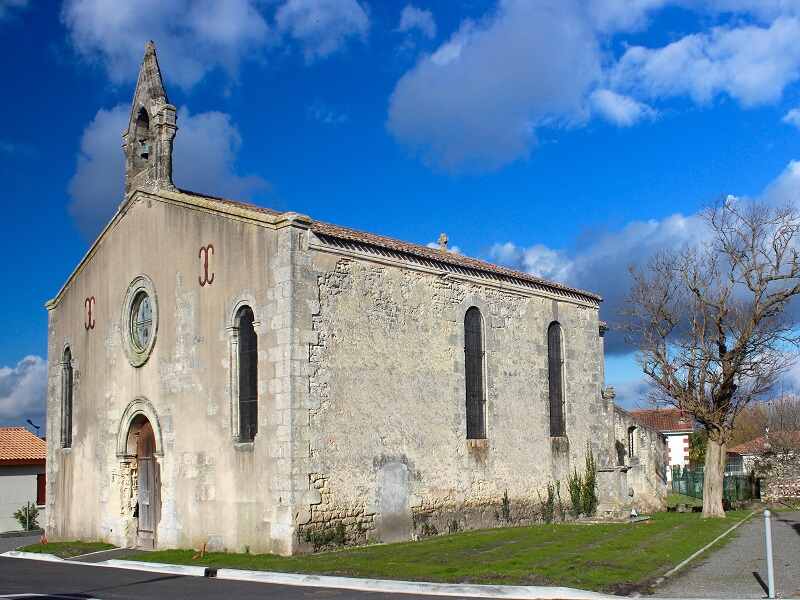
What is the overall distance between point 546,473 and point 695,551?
7.88m

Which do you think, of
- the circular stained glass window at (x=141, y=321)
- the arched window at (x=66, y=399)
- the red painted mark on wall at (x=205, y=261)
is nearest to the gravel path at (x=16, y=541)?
the arched window at (x=66, y=399)

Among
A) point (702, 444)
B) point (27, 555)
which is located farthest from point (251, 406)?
point (702, 444)

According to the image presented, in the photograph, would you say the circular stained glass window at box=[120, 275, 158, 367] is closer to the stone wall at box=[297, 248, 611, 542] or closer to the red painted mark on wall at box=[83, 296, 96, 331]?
A: the red painted mark on wall at box=[83, 296, 96, 331]

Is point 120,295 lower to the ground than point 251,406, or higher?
higher

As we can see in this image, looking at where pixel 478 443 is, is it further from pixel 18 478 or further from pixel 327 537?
pixel 18 478

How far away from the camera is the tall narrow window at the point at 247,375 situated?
61.7 feet

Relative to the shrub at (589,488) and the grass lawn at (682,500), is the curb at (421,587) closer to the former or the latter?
the shrub at (589,488)

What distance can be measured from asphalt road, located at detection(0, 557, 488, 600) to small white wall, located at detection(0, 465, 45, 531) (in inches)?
638

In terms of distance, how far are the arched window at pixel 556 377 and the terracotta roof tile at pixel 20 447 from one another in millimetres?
19486

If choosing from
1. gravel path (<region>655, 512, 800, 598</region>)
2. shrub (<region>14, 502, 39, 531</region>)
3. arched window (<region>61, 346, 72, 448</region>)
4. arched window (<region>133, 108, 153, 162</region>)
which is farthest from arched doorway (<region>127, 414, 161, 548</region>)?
shrub (<region>14, 502, 39, 531</region>)

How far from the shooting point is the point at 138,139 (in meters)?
23.7

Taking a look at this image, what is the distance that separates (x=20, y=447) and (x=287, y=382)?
71.1ft

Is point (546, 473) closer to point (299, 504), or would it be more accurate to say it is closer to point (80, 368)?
point (299, 504)

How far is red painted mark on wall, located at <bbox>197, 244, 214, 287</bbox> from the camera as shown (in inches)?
792
